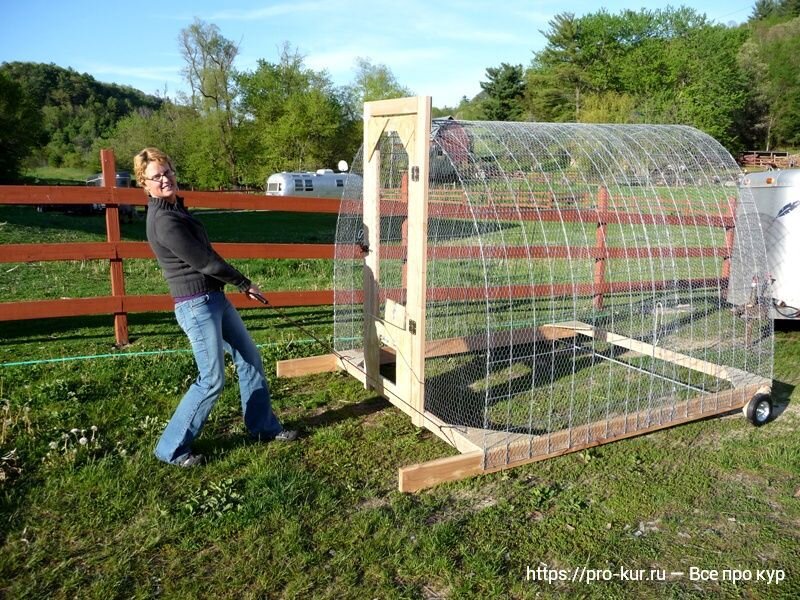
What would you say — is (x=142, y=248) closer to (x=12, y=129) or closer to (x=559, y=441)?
(x=559, y=441)

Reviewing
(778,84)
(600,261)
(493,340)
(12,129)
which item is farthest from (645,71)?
(493,340)

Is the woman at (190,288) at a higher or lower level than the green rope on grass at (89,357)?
higher

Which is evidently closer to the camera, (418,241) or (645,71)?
(418,241)

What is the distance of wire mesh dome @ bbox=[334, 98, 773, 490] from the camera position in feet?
14.0

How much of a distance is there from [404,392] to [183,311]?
1716mm

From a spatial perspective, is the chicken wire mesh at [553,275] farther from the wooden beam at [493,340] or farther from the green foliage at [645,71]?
the green foliage at [645,71]

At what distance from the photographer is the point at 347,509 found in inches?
140

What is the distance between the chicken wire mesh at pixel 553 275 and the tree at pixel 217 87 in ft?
143

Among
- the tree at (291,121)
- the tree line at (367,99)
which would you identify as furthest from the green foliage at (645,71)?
the tree at (291,121)

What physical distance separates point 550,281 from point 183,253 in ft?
8.46

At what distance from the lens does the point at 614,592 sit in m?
2.94

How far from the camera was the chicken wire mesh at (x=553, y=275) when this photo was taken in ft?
14.1

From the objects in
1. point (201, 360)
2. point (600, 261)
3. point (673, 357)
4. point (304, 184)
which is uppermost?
point (304, 184)

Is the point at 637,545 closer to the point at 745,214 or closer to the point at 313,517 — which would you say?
the point at 313,517
